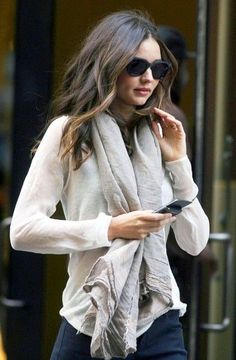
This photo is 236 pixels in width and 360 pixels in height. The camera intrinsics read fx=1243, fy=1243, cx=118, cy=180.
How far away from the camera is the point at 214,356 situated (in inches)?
221

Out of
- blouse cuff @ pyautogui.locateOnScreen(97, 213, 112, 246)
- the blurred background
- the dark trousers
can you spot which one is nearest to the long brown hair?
blouse cuff @ pyautogui.locateOnScreen(97, 213, 112, 246)

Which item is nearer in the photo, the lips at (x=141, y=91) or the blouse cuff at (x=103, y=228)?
the blouse cuff at (x=103, y=228)

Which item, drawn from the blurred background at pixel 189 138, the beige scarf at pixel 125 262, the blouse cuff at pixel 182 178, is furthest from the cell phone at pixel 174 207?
the blurred background at pixel 189 138

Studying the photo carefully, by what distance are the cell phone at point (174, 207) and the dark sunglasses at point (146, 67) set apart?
1.33ft

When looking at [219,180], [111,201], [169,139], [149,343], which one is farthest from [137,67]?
[219,180]

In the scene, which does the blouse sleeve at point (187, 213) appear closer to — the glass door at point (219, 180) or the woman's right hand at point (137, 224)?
the woman's right hand at point (137, 224)

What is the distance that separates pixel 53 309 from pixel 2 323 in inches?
11.0

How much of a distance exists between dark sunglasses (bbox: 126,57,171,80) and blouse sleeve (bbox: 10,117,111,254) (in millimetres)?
242

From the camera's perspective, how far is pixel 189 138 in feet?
17.7

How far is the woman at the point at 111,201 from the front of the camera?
3443mm

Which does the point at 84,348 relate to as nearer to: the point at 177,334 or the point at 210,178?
the point at 177,334

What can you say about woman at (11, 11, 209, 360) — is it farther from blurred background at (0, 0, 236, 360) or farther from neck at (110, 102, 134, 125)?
blurred background at (0, 0, 236, 360)

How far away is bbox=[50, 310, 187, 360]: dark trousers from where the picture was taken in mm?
3533

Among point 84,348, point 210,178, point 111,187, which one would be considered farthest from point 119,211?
point 210,178
